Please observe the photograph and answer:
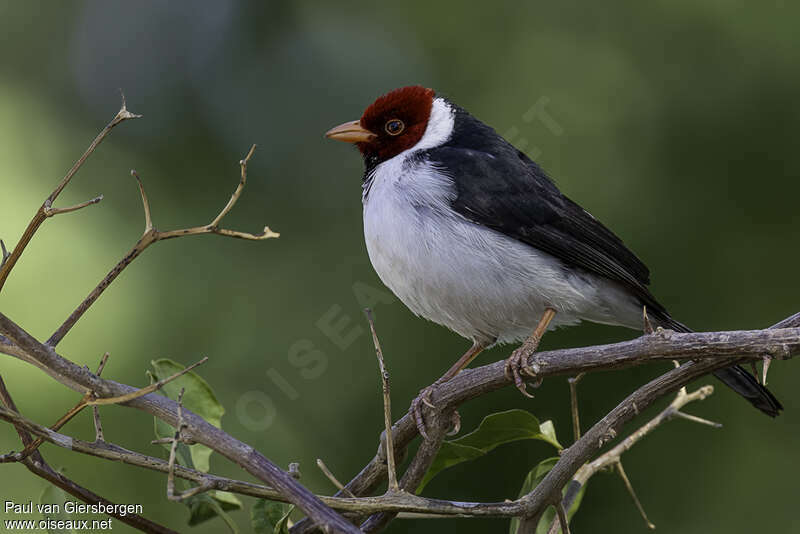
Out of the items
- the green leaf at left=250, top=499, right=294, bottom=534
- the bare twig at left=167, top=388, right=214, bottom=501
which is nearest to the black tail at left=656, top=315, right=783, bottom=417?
the green leaf at left=250, top=499, right=294, bottom=534

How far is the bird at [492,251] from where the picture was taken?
314 cm

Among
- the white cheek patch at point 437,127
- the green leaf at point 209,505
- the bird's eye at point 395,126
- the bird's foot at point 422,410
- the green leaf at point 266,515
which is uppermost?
the bird's eye at point 395,126

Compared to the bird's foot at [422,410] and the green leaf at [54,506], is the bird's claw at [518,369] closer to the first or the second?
the bird's foot at [422,410]

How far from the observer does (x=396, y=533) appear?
4117mm

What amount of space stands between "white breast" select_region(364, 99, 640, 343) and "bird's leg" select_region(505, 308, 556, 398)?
0.16 feet

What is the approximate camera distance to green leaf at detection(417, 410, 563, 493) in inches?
95.5

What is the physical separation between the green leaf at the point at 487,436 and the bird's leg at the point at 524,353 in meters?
0.11

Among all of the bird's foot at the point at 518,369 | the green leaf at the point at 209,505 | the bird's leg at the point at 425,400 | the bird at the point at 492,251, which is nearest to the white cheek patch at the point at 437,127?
the bird at the point at 492,251

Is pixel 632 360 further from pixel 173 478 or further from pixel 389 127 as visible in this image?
pixel 389 127

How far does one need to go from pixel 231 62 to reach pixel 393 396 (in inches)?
108

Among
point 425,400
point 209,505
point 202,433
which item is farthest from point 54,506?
point 425,400

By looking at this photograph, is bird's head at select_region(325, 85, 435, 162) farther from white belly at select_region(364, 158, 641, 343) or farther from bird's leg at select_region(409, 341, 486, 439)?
bird's leg at select_region(409, 341, 486, 439)

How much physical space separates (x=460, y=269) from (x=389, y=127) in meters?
1.01

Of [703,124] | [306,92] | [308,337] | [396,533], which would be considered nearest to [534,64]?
[703,124]
